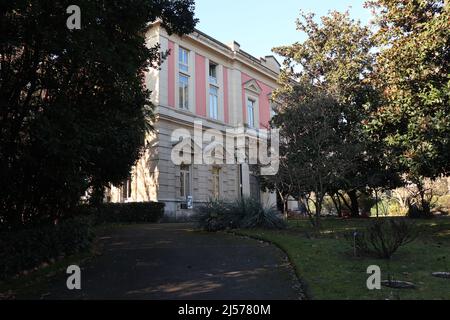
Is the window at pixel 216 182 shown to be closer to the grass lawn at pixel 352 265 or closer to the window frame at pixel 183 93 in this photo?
the window frame at pixel 183 93

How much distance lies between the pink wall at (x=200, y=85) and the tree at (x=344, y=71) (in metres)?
5.25

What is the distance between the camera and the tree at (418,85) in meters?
13.1

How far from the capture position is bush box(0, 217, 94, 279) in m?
8.56

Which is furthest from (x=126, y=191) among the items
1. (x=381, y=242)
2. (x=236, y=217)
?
(x=381, y=242)

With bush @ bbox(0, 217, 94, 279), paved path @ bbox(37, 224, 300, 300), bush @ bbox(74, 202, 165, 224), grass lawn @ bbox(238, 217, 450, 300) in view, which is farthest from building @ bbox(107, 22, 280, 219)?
bush @ bbox(0, 217, 94, 279)

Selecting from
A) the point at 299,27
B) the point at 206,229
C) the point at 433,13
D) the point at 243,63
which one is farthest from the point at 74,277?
the point at 243,63

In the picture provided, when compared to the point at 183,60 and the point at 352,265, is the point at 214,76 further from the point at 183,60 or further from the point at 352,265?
the point at 352,265

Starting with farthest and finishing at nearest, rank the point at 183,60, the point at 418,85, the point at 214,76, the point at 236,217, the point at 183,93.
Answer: the point at 214,76
the point at 183,60
the point at 183,93
the point at 236,217
the point at 418,85

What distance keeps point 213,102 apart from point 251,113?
5.07 meters

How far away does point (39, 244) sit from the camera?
9.66 meters

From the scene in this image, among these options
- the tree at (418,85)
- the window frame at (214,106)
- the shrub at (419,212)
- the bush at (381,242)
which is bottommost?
the bush at (381,242)

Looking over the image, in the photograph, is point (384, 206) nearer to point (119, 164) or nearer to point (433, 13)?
point (433, 13)

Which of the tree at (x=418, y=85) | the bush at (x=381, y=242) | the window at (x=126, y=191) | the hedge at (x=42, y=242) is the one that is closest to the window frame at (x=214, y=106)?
the window at (x=126, y=191)

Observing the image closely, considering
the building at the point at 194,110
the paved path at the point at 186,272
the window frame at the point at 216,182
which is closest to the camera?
the paved path at the point at 186,272
